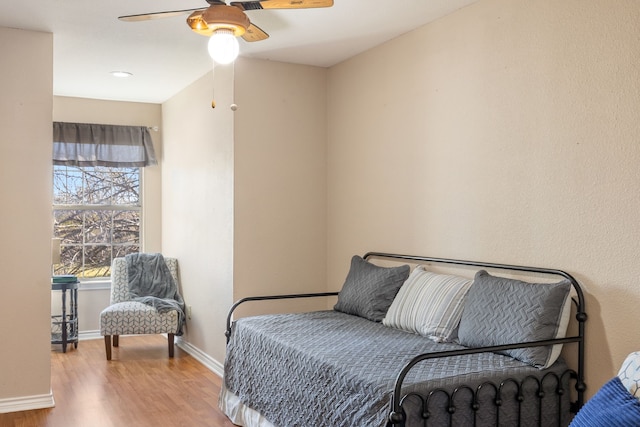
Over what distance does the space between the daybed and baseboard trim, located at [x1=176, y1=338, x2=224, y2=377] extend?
0.90 meters

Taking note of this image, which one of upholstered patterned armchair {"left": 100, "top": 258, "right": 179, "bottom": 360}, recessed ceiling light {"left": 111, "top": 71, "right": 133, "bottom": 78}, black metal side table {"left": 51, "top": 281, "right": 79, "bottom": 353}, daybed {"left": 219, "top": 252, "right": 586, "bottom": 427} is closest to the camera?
daybed {"left": 219, "top": 252, "right": 586, "bottom": 427}

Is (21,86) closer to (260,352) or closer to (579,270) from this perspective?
(260,352)

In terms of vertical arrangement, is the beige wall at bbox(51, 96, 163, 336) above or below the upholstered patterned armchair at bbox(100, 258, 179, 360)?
above

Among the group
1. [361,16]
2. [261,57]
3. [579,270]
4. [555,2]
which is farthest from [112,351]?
[555,2]

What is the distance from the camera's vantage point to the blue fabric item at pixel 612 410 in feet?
6.27

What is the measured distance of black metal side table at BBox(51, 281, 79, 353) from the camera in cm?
552

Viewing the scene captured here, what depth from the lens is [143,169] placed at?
6.45 m

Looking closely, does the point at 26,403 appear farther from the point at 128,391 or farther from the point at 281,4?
the point at 281,4

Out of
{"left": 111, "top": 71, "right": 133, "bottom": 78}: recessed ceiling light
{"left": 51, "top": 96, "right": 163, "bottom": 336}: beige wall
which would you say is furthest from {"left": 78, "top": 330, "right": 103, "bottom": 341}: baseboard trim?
{"left": 111, "top": 71, "right": 133, "bottom": 78}: recessed ceiling light

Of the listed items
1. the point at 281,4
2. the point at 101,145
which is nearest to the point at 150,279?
the point at 101,145

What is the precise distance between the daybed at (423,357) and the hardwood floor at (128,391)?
0.35 meters

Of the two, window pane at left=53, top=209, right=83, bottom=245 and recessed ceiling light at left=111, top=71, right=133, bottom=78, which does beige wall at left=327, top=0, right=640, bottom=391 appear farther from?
window pane at left=53, top=209, right=83, bottom=245

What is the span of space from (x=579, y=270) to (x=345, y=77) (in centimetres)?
244

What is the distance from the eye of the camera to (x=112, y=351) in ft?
18.1
